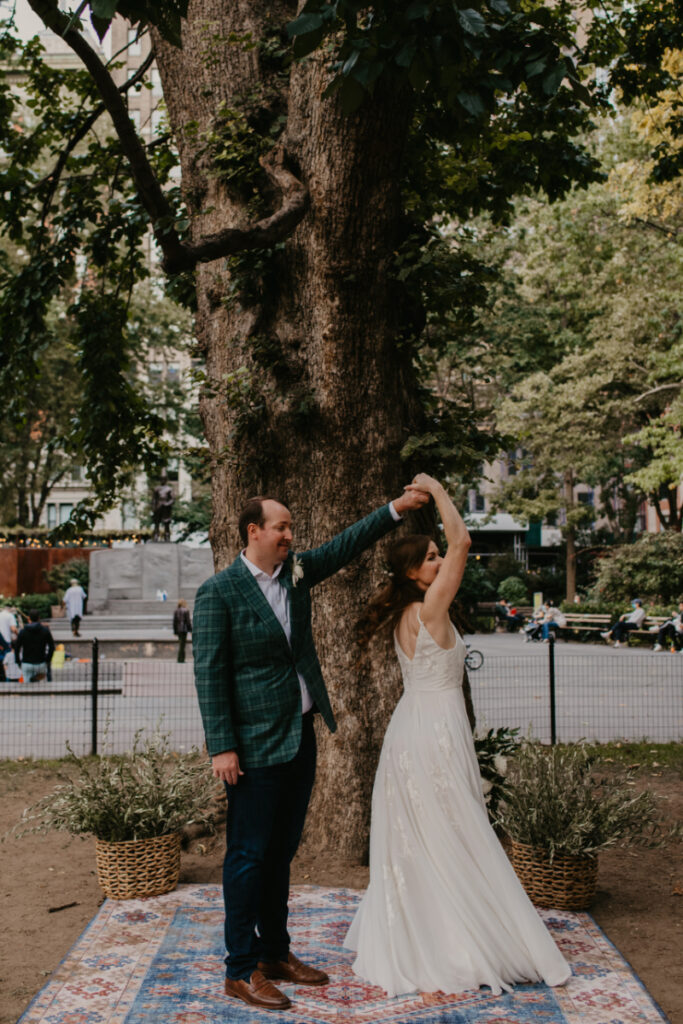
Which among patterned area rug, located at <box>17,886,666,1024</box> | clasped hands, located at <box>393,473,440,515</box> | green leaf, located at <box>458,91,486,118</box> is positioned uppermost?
green leaf, located at <box>458,91,486,118</box>

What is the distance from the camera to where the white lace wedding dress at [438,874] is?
449 centimetres

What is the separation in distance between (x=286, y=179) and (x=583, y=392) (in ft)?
90.4

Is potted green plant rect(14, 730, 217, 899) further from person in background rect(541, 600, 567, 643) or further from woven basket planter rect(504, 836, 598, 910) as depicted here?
person in background rect(541, 600, 567, 643)

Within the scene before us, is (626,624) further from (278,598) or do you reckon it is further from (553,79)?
(278,598)

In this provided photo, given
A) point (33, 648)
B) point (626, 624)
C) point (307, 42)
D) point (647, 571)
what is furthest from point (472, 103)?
point (647, 571)

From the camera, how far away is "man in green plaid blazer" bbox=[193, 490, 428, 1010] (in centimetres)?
436

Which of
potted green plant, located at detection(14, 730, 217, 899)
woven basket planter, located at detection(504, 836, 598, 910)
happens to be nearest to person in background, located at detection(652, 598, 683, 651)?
woven basket planter, located at detection(504, 836, 598, 910)

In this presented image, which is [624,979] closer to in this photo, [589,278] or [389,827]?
[389,827]

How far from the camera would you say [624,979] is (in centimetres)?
480

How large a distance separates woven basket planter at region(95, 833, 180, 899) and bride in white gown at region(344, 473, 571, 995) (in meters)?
1.71

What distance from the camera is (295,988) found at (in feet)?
15.3

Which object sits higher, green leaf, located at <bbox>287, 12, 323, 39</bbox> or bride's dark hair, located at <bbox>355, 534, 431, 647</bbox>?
green leaf, located at <bbox>287, 12, 323, 39</bbox>

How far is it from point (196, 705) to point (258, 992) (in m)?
11.9

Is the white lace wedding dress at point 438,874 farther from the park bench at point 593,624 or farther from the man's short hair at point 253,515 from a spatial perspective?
the park bench at point 593,624
